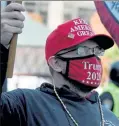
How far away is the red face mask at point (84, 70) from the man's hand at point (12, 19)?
2.21ft

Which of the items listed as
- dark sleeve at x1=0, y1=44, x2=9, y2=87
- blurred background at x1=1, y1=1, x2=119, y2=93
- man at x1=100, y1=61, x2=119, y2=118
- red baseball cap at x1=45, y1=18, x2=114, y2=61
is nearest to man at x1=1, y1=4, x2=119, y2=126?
red baseball cap at x1=45, y1=18, x2=114, y2=61

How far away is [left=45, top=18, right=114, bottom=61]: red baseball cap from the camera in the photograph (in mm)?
2990

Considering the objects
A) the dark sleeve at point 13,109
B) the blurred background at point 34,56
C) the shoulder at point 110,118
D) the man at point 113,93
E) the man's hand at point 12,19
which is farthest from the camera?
the blurred background at point 34,56

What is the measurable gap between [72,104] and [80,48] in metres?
0.28

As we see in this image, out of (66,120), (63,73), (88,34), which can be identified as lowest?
(66,120)

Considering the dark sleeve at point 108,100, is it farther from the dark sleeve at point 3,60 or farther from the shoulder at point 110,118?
the dark sleeve at point 3,60

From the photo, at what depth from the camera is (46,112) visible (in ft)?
9.22

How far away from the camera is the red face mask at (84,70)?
9.72 ft

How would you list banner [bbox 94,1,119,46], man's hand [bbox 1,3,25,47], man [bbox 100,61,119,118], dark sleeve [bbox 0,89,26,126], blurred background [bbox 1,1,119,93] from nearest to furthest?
man's hand [bbox 1,3,25,47] → dark sleeve [bbox 0,89,26,126] → banner [bbox 94,1,119,46] → man [bbox 100,61,119,118] → blurred background [bbox 1,1,119,93]

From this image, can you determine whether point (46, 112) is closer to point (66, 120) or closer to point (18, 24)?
point (66, 120)

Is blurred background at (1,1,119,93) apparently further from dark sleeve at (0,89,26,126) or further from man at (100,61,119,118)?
dark sleeve at (0,89,26,126)

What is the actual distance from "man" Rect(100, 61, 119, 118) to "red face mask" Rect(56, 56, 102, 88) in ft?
5.05

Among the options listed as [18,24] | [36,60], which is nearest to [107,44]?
[18,24]

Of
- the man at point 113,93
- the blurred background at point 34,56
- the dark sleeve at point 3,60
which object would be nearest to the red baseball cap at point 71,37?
the blurred background at point 34,56
